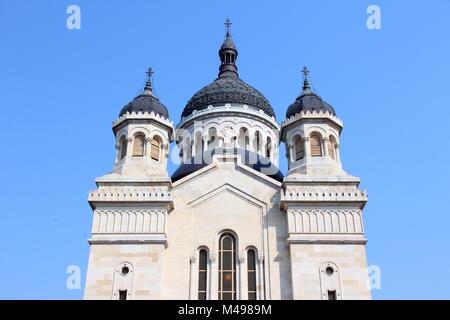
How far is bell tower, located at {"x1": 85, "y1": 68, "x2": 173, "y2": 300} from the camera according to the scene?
21.8m

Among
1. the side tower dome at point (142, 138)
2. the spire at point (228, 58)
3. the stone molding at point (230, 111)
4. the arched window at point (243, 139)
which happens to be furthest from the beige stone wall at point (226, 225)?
the spire at point (228, 58)

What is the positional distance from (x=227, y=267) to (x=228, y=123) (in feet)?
44.5

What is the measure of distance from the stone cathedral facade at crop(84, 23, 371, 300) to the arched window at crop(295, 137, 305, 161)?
2.2 inches

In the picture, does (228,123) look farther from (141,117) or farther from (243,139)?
(141,117)

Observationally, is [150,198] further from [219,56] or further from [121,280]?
[219,56]

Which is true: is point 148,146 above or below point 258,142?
below

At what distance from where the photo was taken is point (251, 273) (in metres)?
22.7

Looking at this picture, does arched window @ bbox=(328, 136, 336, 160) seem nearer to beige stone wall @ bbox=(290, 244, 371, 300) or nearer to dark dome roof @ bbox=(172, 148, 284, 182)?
dark dome roof @ bbox=(172, 148, 284, 182)

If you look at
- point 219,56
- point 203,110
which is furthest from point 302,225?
point 219,56

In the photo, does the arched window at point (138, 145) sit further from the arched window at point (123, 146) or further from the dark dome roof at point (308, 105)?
the dark dome roof at point (308, 105)

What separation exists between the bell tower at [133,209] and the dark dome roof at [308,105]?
5.75 metres

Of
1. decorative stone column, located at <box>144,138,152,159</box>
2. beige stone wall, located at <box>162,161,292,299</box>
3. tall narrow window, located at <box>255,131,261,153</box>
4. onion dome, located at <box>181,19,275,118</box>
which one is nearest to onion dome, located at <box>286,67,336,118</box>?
beige stone wall, located at <box>162,161,292,299</box>

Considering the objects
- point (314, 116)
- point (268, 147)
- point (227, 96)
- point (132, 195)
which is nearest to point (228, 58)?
point (227, 96)

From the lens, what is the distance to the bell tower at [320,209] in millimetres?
21797
